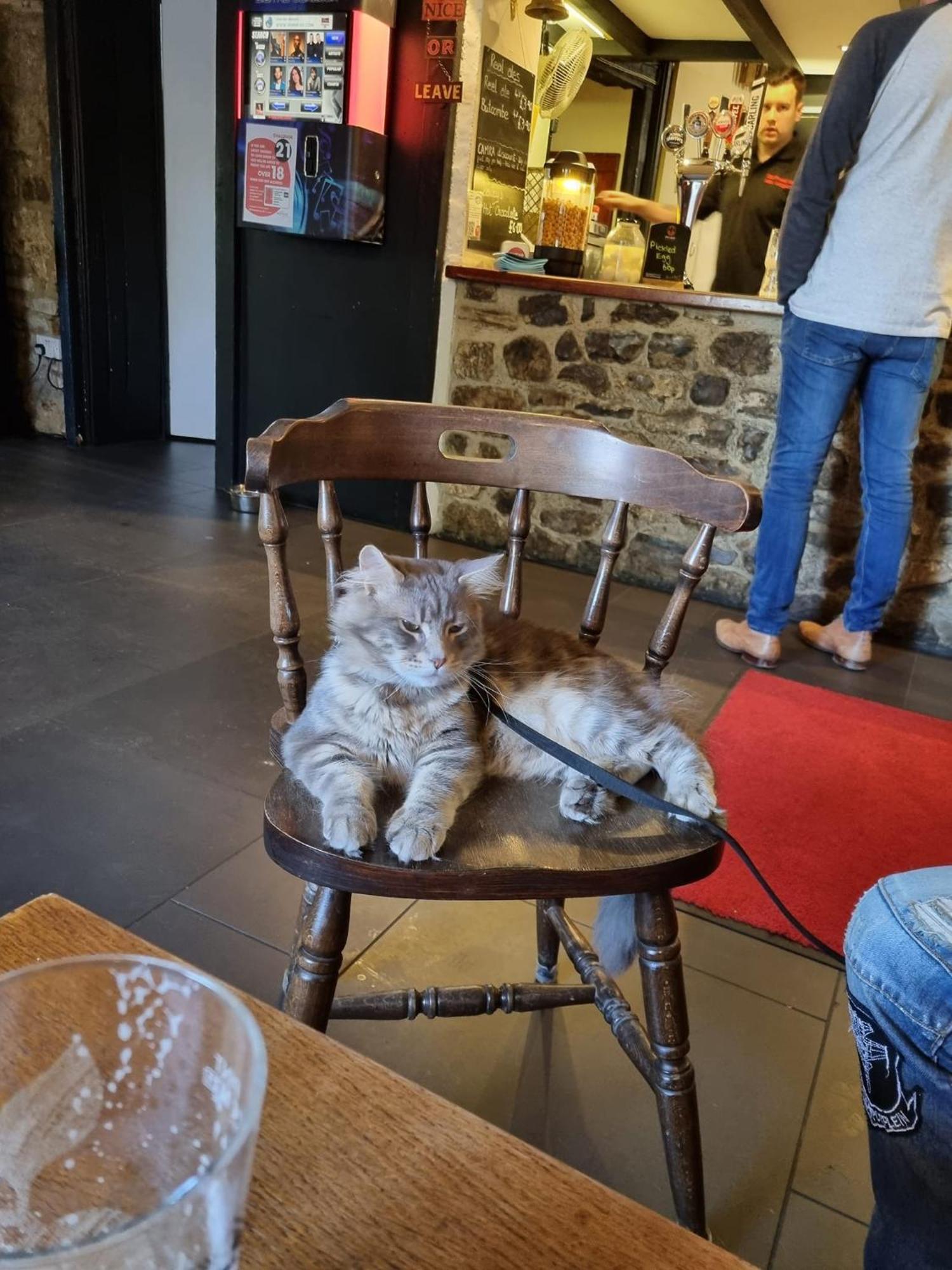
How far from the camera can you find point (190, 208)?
4.89m

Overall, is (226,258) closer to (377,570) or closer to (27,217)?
(27,217)

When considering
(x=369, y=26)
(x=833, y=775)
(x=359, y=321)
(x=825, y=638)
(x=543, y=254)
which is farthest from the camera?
(x=359, y=321)

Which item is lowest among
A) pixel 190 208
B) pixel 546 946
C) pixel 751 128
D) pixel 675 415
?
pixel 546 946

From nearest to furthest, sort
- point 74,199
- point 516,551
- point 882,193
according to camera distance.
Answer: point 516,551 → point 882,193 → point 74,199

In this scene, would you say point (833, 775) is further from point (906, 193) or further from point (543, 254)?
point (543, 254)

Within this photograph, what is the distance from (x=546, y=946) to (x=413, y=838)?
0.63 metres

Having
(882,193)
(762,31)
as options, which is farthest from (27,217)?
(762,31)

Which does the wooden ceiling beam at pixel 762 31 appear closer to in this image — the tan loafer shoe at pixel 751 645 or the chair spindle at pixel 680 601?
the tan loafer shoe at pixel 751 645

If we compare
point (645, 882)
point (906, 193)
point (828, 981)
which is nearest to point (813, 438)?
point (906, 193)

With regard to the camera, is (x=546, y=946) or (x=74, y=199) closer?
(x=546, y=946)

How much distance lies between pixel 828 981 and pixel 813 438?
1.67 metres

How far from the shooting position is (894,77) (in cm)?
226

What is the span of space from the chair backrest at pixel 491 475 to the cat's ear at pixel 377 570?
61mm

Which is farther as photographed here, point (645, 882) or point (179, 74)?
point (179, 74)
